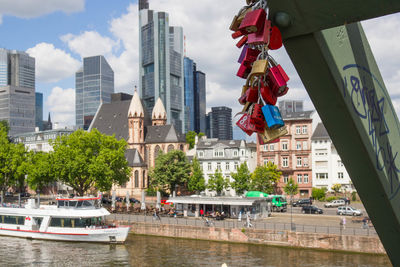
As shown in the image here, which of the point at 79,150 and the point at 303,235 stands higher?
the point at 79,150

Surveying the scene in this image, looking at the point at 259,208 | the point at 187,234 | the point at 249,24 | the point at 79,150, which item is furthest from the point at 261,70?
the point at 79,150

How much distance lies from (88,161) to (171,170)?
65.5 ft

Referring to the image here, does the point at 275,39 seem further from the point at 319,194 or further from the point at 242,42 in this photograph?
the point at 319,194

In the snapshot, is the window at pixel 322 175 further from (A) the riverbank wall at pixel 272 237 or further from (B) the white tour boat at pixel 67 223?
(B) the white tour boat at pixel 67 223

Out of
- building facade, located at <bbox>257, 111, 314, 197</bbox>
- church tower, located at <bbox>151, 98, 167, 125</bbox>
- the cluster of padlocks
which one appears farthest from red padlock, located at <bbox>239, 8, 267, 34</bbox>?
church tower, located at <bbox>151, 98, 167, 125</bbox>

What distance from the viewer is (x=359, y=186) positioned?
391cm

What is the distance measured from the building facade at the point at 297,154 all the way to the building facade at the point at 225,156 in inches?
192

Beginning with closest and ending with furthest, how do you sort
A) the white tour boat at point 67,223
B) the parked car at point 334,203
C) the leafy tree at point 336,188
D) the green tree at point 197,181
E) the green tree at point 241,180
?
the white tour boat at point 67,223, the parked car at point 334,203, the green tree at point 241,180, the leafy tree at point 336,188, the green tree at point 197,181

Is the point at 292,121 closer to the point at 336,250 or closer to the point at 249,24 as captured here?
the point at 336,250

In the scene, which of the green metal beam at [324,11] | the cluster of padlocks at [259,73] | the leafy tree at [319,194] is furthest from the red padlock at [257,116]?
the leafy tree at [319,194]

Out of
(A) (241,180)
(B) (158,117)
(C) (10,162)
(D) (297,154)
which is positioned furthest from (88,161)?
(B) (158,117)

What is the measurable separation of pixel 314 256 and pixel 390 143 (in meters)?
28.2

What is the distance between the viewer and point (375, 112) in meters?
4.07

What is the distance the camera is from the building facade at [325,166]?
71750 mm
